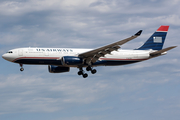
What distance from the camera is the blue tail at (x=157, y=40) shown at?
5381cm

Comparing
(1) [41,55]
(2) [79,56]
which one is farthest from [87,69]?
(1) [41,55]

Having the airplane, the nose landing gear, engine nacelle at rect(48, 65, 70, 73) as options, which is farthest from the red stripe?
engine nacelle at rect(48, 65, 70, 73)

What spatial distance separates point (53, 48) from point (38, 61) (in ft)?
11.3

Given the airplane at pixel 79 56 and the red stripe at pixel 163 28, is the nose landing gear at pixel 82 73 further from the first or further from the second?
the red stripe at pixel 163 28

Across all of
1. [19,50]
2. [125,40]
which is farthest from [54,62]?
[125,40]

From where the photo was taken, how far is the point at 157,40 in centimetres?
5481

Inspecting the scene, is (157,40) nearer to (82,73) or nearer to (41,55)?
(82,73)

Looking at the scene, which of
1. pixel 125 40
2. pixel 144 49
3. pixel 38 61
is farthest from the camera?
pixel 144 49

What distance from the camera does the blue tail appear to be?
53812 millimetres

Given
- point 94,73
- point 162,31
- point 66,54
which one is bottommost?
point 94,73

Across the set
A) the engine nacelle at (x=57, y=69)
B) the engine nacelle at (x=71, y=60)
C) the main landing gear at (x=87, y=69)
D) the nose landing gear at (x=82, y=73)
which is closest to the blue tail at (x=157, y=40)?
the main landing gear at (x=87, y=69)

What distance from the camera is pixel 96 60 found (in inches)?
1865

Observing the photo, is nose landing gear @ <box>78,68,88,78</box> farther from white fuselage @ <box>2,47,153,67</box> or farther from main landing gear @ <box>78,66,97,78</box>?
white fuselage @ <box>2,47,153,67</box>

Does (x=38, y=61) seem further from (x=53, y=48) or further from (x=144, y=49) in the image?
(x=144, y=49)
